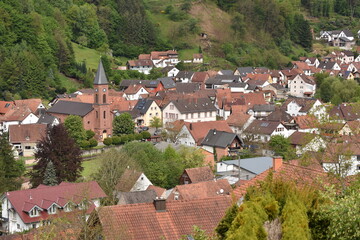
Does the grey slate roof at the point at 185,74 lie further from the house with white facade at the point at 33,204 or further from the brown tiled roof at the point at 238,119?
the house with white facade at the point at 33,204

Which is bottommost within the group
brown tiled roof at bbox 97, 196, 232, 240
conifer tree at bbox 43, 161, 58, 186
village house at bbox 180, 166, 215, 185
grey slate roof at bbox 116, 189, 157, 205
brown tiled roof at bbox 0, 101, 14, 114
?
brown tiled roof at bbox 0, 101, 14, 114

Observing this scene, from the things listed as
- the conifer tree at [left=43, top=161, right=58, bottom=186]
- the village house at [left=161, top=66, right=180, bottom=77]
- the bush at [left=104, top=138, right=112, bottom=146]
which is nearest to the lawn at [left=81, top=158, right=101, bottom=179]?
the conifer tree at [left=43, top=161, right=58, bottom=186]

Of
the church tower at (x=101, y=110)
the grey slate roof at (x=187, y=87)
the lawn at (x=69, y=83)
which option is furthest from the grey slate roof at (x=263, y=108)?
the lawn at (x=69, y=83)

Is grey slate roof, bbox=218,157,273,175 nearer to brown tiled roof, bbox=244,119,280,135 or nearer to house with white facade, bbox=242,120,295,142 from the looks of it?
house with white facade, bbox=242,120,295,142

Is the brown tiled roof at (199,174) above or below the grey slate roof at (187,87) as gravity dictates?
above

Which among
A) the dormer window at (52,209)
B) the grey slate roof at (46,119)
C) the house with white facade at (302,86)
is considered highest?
the dormer window at (52,209)

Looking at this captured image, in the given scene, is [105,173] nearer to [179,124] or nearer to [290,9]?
[179,124]
